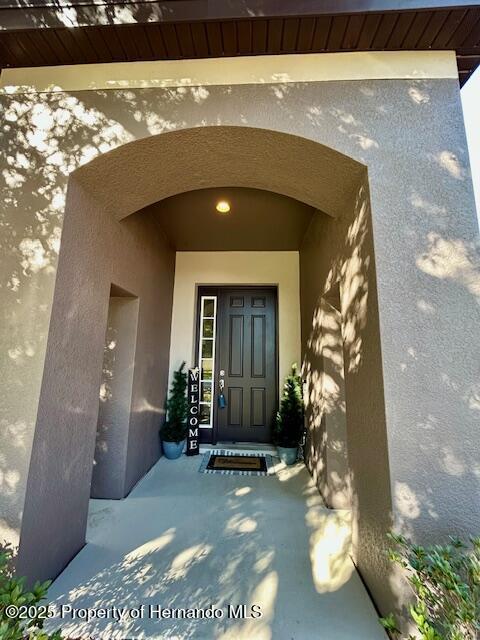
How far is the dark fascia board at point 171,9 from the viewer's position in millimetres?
1601

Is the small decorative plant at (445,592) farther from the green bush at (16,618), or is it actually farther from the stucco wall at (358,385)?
the green bush at (16,618)

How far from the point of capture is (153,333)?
356 centimetres

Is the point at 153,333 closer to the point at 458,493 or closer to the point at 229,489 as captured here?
the point at 229,489

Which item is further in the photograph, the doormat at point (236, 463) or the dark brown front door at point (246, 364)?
the dark brown front door at point (246, 364)

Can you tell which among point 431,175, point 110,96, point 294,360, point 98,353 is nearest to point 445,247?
point 431,175

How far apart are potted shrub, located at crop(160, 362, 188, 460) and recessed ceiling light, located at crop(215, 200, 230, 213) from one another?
7.14 feet

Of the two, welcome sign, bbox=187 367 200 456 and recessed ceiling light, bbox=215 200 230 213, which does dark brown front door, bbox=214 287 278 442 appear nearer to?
welcome sign, bbox=187 367 200 456

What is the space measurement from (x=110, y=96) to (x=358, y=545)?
11.1ft

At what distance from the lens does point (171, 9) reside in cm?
165

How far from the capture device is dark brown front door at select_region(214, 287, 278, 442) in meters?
4.28

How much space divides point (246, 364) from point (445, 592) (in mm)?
3342

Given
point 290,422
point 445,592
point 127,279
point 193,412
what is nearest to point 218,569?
point 445,592

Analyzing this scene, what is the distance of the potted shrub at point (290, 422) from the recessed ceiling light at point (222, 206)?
2320mm

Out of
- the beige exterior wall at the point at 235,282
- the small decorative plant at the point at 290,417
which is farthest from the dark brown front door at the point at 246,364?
the small decorative plant at the point at 290,417
